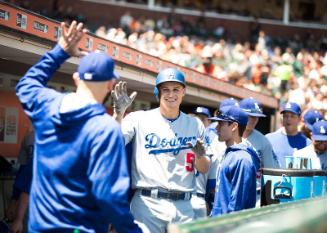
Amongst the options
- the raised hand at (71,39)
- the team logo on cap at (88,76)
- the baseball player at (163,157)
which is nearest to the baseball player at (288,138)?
the baseball player at (163,157)

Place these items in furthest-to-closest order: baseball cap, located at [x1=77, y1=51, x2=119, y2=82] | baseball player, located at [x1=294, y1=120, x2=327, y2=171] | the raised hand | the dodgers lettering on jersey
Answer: baseball player, located at [x1=294, y1=120, x2=327, y2=171]
the dodgers lettering on jersey
the raised hand
baseball cap, located at [x1=77, y1=51, x2=119, y2=82]

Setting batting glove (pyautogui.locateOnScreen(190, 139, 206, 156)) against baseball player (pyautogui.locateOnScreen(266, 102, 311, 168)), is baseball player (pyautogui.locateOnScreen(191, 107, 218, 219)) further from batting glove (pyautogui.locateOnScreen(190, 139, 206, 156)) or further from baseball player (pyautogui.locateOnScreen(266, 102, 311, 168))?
baseball player (pyautogui.locateOnScreen(266, 102, 311, 168))

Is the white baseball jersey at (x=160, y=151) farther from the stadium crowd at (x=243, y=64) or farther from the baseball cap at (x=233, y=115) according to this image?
the stadium crowd at (x=243, y=64)

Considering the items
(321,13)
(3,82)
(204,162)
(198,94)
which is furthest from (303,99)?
(321,13)

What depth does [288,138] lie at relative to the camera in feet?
24.3

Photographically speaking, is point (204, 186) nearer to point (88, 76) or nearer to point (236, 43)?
point (88, 76)

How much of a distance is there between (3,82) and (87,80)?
3.29 m

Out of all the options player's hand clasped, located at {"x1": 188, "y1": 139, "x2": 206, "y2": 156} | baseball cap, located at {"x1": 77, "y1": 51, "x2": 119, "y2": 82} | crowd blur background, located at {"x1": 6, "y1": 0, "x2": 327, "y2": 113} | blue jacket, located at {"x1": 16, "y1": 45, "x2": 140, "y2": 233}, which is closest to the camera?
blue jacket, located at {"x1": 16, "y1": 45, "x2": 140, "y2": 233}

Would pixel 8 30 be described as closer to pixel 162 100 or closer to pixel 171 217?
pixel 162 100

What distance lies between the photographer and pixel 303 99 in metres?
15.0

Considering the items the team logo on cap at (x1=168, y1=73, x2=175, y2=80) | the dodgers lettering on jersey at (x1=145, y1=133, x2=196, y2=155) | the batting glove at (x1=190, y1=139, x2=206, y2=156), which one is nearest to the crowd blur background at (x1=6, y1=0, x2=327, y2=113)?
the team logo on cap at (x1=168, y1=73, x2=175, y2=80)

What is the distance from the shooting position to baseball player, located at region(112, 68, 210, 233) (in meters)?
4.46

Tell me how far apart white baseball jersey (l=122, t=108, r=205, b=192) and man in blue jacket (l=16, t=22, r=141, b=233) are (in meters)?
1.10

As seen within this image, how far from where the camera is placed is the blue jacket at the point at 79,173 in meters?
3.12
